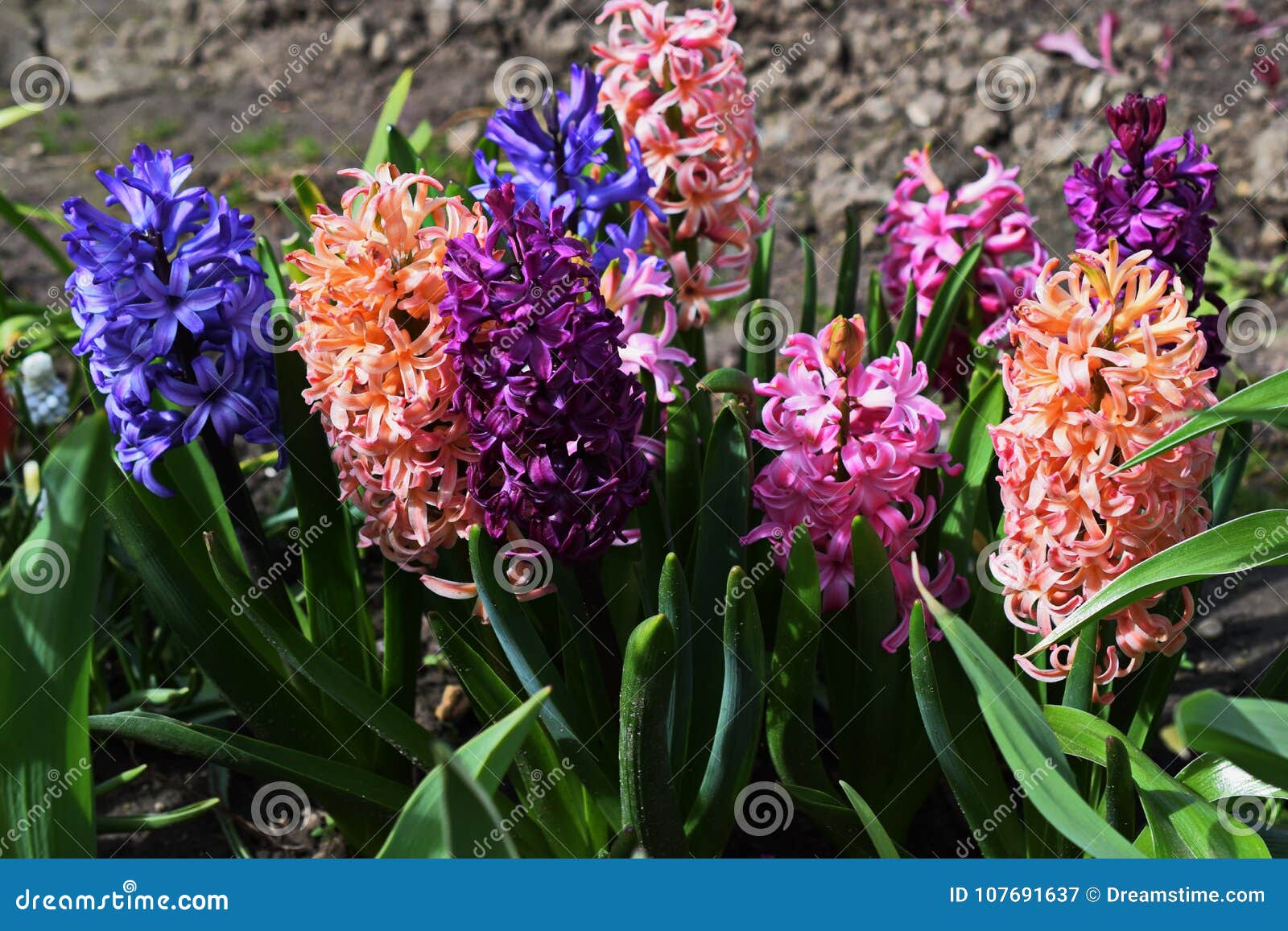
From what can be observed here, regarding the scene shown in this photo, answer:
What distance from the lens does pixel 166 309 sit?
65.2 inches

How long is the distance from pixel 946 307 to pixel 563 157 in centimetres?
76

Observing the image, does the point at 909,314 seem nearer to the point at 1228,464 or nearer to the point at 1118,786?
the point at 1228,464

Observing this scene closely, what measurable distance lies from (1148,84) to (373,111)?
9.75 ft

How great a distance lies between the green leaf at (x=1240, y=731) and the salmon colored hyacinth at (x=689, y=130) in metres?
1.15

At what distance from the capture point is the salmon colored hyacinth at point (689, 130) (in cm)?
202

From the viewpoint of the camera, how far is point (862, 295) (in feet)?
12.4

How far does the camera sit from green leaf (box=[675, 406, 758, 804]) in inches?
71.5

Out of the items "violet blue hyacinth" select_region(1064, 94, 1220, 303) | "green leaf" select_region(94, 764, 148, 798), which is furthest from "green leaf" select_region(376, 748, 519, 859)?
"violet blue hyacinth" select_region(1064, 94, 1220, 303)

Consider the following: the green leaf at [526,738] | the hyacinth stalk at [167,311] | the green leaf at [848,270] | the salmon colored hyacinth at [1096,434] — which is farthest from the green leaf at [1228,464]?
the hyacinth stalk at [167,311]

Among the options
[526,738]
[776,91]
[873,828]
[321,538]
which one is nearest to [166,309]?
[321,538]


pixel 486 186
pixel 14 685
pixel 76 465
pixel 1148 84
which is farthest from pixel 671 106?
pixel 1148 84

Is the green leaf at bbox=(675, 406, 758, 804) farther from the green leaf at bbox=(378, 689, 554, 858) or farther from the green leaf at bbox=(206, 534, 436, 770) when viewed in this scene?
the green leaf at bbox=(378, 689, 554, 858)

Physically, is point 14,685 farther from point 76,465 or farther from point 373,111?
point 373,111

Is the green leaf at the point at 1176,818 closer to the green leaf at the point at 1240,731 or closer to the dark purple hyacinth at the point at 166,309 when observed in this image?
the green leaf at the point at 1240,731
